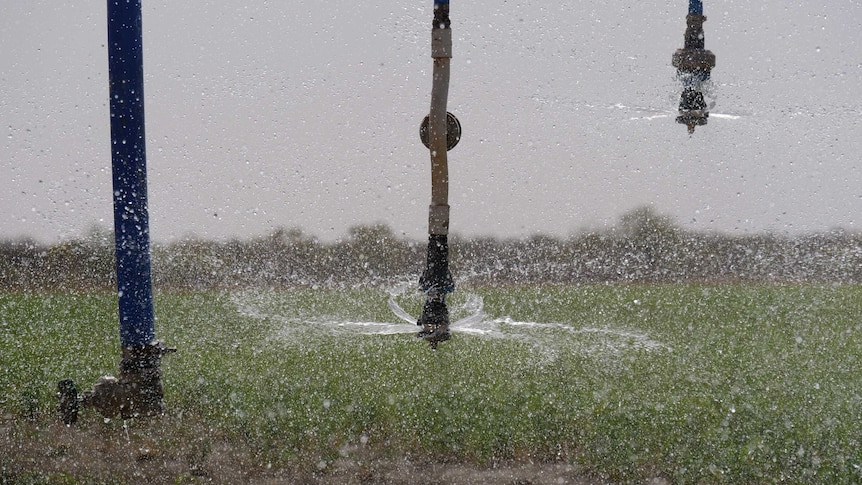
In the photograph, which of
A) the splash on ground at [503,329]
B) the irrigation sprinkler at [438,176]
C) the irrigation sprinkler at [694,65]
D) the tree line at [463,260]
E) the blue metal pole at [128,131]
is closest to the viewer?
the blue metal pole at [128,131]

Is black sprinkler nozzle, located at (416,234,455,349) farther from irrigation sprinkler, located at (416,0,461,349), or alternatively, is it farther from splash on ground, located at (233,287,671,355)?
splash on ground, located at (233,287,671,355)

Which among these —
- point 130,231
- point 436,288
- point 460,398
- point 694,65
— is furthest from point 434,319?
point 694,65

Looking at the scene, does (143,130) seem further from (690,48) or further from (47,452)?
(690,48)

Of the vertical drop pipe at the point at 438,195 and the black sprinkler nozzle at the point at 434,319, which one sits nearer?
the vertical drop pipe at the point at 438,195

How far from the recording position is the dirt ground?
4.32 meters

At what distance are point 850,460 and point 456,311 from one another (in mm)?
4318

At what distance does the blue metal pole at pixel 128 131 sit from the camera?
15.9ft

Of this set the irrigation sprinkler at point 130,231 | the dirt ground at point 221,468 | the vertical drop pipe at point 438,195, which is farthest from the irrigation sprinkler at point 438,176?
the irrigation sprinkler at point 130,231

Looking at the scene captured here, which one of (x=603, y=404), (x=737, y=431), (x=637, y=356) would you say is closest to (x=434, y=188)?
(x=603, y=404)

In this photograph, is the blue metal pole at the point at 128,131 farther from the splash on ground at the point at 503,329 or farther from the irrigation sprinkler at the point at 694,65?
the irrigation sprinkler at the point at 694,65

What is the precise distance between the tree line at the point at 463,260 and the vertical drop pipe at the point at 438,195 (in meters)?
5.02

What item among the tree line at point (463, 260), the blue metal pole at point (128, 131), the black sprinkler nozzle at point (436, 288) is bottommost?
the tree line at point (463, 260)

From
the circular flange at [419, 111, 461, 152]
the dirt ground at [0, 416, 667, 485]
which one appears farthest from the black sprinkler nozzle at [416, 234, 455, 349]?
the dirt ground at [0, 416, 667, 485]

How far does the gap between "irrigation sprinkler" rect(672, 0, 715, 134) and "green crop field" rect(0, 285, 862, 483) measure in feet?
5.99
